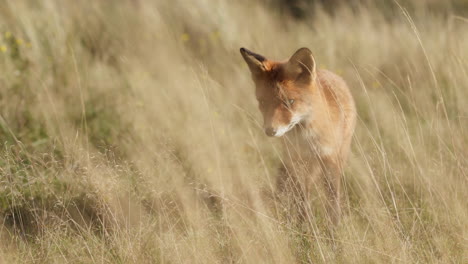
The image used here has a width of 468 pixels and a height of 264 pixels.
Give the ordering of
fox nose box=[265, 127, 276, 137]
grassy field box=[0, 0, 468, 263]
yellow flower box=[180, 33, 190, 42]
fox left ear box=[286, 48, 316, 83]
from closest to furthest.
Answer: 1. grassy field box=[0, 0, 468, 263]
2. fox nose box=[265, 127, 276, 137]
3. fox left ear box=[286, 48, 316, 83]
4. yellow flower box=[180, 33, 190, 42]

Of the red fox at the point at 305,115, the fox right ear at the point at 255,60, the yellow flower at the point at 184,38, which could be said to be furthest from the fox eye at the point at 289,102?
the yellow flower at the point at 184,38

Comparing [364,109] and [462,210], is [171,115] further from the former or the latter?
[462,210]

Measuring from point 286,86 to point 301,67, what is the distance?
0.15 m

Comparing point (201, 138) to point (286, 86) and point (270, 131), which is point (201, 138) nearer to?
point (286, 86)

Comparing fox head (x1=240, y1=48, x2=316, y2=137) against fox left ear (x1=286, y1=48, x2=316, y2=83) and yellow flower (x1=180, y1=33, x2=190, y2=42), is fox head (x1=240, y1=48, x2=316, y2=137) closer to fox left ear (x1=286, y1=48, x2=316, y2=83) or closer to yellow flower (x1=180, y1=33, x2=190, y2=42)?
fox left ear (x1=286, y1=48, x2=316, y2=83)

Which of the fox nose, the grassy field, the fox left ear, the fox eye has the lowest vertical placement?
the grassy field

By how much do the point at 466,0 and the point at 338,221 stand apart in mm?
7237

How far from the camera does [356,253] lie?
2.90 metres

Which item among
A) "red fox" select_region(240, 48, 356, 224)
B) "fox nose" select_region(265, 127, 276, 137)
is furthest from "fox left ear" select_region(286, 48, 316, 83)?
"fox nose" select_region(265, 127, 276, 137)

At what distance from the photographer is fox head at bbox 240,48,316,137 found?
12.1 ft

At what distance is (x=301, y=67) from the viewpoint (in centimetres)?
378

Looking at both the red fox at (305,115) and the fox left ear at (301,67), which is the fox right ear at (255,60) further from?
the fox left ear at (301,67)

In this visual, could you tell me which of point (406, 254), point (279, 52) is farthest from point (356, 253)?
point (279, 52)

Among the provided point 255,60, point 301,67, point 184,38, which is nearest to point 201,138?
point 255,60
